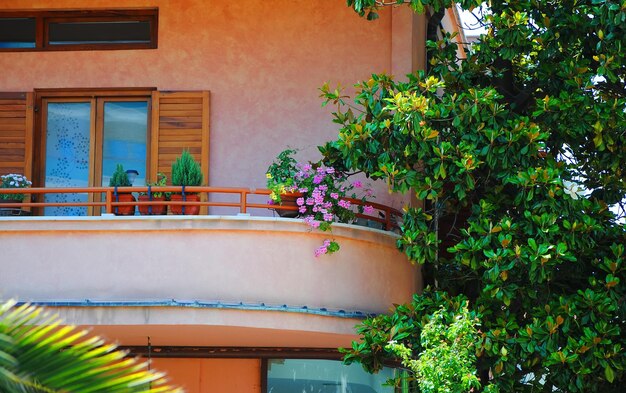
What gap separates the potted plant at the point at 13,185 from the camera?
14781 millimetres

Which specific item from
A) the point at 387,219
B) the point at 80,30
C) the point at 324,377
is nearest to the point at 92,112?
the point at 80,30

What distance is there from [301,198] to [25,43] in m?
5.00

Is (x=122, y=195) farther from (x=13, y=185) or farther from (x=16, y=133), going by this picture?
(x=16, y=133)

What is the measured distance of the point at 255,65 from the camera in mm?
16125

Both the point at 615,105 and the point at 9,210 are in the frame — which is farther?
the point at 9,210

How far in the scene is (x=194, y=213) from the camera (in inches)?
560

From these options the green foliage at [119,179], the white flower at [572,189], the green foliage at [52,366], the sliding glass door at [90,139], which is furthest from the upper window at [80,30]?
the green foliage at [52,366]

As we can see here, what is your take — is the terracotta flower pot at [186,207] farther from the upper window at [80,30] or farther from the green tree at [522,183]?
the upper window at [80,30]

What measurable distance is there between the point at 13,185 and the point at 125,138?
1772 millimetres

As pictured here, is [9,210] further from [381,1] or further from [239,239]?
[381,1]

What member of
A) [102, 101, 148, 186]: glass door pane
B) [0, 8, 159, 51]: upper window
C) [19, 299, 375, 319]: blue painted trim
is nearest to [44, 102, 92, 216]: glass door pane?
[102, 101, 148, 186]: glass door pane

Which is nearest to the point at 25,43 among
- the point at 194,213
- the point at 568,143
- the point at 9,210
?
the point at 9,210

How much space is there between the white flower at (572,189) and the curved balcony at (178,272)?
2561 mm

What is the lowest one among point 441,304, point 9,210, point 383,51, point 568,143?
point 441,304
